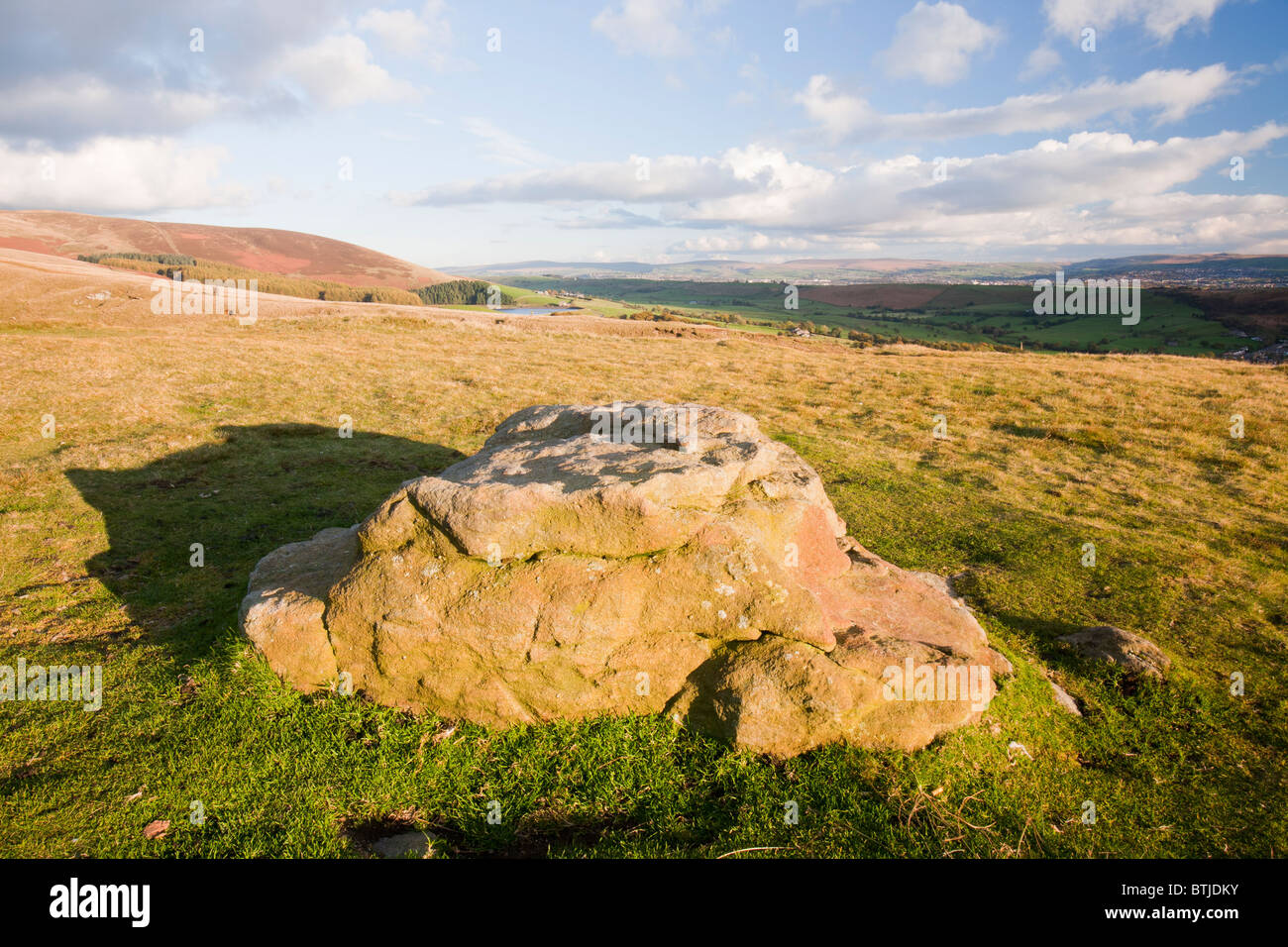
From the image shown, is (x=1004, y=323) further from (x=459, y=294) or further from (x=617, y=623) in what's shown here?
(x=617, y=623)

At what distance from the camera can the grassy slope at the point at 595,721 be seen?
20.3 ft

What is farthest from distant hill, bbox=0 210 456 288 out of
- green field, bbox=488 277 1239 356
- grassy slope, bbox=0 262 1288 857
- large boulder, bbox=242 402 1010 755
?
large boulder, bbox=242 402 1010 755

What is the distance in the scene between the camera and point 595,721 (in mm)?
7312

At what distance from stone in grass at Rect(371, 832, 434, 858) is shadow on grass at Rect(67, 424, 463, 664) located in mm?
4338

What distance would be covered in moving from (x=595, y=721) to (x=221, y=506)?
11817mm

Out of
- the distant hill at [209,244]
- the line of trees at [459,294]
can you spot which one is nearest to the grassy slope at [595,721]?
the line of trees at [459,294]

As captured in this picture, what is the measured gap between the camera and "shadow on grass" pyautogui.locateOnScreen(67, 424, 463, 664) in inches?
395

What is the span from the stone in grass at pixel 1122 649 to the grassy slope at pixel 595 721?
0.99 ft

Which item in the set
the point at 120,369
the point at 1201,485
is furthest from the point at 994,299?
the point at 120,369

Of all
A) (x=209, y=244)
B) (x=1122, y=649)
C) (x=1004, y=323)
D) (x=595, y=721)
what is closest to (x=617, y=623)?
(x=595, y=721)

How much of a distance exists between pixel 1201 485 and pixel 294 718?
81.8 feet

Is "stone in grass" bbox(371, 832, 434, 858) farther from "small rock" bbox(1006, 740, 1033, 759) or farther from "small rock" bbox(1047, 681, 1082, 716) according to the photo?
"small rock" bbox(1047, 681, 1082, 716)
